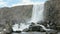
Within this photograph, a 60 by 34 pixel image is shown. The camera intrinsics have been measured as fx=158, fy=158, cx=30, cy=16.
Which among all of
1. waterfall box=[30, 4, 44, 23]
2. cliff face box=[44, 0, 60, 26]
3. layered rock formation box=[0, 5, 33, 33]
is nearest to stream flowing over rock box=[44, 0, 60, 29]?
cliff face box=[44, 0, 60, 26]

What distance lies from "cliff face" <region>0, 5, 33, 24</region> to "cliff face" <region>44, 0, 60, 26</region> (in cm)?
128

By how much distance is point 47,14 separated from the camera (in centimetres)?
1017

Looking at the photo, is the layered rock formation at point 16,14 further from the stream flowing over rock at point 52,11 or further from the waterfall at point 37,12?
the stream flowing over rock at point 52,11

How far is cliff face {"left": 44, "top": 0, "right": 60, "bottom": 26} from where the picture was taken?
389 inches

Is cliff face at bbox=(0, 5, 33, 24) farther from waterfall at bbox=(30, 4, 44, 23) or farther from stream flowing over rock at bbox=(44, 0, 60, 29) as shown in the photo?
stream flowing over rock at bbox=(44, 0, 60, 29)

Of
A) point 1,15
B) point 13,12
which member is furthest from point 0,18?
point 13,12

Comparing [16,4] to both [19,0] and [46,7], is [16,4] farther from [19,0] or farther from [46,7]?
[46,7]

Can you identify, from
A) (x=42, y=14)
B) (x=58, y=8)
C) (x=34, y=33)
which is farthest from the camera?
(x=42, y=14)

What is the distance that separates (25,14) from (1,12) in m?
1.72

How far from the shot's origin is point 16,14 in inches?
424

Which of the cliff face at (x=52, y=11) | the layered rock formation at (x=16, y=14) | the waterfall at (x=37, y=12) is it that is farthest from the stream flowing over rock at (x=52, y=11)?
the layered rock formation at (x=16, y=14)

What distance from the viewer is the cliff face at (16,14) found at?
415 inches

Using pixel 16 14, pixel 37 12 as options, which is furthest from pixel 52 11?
pixel 16 14

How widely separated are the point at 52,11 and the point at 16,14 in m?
2.47
